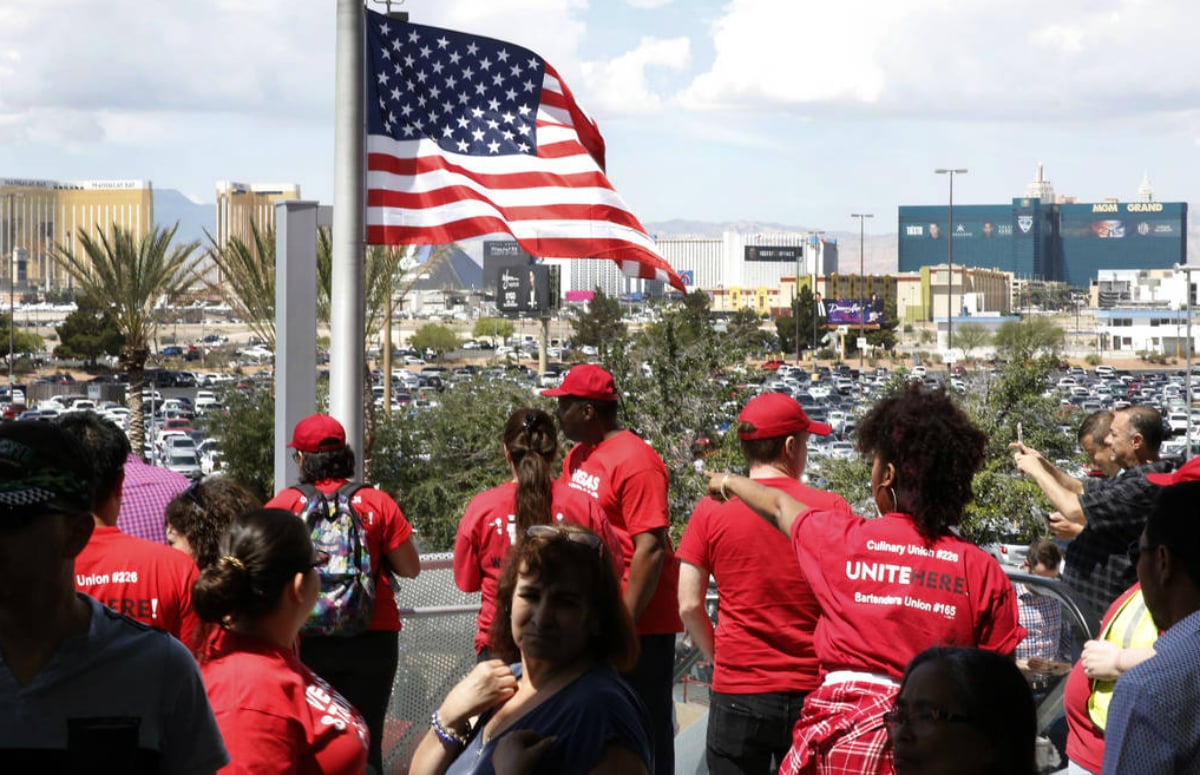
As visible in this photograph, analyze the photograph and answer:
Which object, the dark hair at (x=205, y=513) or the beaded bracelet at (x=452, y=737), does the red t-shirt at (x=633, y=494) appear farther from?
the beaded bracelet at (x=452, y=737)

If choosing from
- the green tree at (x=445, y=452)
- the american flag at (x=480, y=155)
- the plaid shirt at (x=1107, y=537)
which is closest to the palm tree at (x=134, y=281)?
the green tree at (x=445, y=452)

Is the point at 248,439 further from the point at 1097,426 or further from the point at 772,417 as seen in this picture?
the point at 772,417

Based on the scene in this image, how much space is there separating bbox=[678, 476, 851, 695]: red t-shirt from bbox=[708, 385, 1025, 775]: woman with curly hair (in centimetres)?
75

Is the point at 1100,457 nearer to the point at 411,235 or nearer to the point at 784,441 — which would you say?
the point at 784,441

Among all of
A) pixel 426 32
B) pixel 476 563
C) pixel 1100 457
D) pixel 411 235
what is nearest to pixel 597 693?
pixel 476 563

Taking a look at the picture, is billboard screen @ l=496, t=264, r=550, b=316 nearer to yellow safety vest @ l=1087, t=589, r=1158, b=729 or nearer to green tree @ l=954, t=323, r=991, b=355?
green tree @ l=954, t=323, r=991, b=355

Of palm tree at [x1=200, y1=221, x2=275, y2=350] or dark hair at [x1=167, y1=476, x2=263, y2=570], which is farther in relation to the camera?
palm tree at [x1=200, y1=221, x2=275, y2=350]

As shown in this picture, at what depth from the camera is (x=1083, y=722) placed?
3.65 meters

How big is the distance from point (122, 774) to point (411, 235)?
14.9 ft

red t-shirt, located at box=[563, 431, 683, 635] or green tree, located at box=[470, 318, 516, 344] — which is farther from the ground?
green tree, located at box=[470, 318, 516, 344]

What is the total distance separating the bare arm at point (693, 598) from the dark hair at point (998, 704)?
213 cm

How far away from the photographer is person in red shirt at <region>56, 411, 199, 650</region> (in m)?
3.60

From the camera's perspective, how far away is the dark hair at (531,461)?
188 inches

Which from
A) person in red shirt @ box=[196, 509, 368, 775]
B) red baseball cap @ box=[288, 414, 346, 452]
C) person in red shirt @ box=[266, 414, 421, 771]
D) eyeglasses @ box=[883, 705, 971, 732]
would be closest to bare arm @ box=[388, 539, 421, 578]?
person in red shirt @ box=[266, 414, 421, 771]
